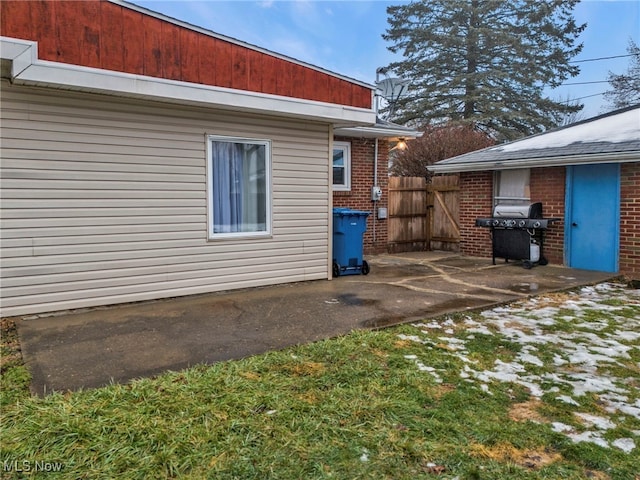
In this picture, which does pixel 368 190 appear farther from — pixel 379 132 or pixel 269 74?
pixel 269 74

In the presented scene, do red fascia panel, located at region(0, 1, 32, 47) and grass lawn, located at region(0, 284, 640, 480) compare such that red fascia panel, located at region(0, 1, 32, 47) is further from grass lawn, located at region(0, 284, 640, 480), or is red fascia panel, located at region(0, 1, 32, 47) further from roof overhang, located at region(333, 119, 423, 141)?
roof overhang, located at region(333, 119, 423, 141)

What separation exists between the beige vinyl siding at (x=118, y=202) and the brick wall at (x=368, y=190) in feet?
12.1

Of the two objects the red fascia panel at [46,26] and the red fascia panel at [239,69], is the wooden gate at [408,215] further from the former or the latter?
the red fascia panel at [46,26]

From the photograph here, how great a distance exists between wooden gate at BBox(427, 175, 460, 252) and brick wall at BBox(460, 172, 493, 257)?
8.7 inches

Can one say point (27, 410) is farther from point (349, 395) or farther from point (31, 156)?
point (31, 156)

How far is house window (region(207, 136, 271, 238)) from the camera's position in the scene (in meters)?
6.24

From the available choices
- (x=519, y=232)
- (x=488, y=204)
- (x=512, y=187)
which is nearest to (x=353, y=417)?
(x=519, y=232)

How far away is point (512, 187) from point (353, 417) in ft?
28.4

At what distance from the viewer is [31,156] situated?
16.0 feet

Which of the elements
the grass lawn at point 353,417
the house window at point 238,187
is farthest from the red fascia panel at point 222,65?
the grass lawn at point 353,417

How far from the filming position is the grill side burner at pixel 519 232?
877cm

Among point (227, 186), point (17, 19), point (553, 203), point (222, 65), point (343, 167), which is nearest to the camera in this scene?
point (17, 19)

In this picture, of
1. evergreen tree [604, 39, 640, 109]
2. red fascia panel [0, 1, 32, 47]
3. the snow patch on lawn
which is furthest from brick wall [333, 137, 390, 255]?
evergreen tree [604, 39, 640, 109]

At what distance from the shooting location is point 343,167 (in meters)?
10.4
